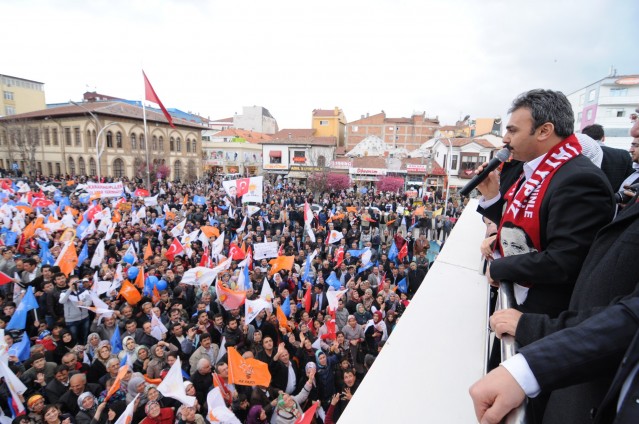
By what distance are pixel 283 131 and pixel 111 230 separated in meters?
45.1

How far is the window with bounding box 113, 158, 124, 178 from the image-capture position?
147ft

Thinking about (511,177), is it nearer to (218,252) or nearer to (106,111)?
(218,252)

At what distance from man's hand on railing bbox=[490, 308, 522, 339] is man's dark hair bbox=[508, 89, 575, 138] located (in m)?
1.03

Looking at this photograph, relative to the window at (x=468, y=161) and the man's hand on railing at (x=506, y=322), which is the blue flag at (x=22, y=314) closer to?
the man's hand on railing at (x=506, y=322)

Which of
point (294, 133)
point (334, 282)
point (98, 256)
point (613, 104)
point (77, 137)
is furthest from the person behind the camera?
point (294, 133)

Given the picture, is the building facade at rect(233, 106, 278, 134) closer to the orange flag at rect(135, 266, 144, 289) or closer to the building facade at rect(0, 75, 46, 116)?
the building facade at rect(0, 75, 46, 116)

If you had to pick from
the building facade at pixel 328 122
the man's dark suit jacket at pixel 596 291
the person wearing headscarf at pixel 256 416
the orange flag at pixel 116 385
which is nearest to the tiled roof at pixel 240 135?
the building facade at pixel 328 122

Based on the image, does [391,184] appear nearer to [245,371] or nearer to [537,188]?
[245,371]

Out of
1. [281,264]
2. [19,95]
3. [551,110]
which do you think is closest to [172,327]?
[281,264]

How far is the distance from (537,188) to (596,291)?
77cm

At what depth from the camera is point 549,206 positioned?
5.39ft

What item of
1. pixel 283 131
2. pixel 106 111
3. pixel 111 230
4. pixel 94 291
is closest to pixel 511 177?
pixel 94 291

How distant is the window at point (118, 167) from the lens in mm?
44688

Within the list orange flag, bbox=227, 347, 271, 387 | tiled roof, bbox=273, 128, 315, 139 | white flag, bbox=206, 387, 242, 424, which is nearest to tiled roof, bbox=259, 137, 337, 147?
tiled roof, bbox=273, 128, 315, 139
